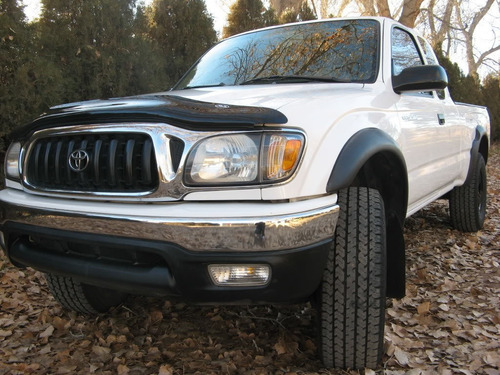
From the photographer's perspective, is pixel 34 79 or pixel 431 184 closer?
pixel 431 184

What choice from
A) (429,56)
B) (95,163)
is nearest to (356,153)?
(95,163)

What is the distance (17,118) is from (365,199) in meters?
3.80

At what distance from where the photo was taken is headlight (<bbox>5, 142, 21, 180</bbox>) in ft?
7.02

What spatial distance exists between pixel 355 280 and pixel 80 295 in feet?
5.30

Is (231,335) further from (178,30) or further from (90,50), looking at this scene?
(178,30)

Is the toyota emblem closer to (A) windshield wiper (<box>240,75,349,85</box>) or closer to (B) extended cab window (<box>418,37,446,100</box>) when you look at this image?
(A) windshield wiper (<box>240,75,349,85</box>)

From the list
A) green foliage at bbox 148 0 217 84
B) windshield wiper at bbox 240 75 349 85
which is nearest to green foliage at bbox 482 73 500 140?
green foliage at bbox 148 0 217 84

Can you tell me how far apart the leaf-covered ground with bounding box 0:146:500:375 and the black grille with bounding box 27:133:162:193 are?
2.84 ft

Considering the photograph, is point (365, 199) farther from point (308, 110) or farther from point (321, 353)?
point (321, 353)

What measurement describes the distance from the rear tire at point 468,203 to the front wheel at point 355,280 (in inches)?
110

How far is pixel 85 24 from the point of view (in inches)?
208

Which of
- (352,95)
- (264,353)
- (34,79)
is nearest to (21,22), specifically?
(34,79)

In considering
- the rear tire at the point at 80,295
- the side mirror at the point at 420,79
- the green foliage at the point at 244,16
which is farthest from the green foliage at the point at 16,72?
the green foliage at the point at 244,16

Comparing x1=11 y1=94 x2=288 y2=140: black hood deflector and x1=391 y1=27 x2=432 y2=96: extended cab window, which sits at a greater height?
x1=391 y1=27 x2=432 y2=96: extended cab window
